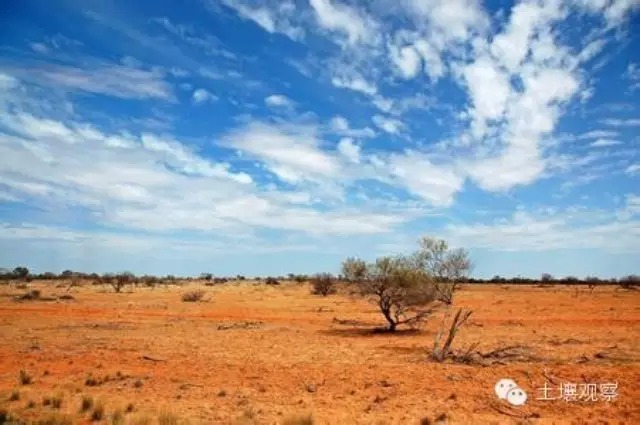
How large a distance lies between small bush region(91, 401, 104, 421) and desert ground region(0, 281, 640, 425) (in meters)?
0.11

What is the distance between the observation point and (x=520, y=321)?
3147cm

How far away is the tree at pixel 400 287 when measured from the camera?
2686 cm

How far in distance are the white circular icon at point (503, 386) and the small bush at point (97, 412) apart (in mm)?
8590

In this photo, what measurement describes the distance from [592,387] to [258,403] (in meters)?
7.69

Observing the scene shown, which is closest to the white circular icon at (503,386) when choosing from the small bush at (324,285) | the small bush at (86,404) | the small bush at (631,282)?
the small bush at (86,404)

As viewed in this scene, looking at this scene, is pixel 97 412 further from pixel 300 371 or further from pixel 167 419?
pixel 300 371

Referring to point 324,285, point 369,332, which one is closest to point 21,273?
point 324,285

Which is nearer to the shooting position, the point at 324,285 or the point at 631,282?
the point at 324,285

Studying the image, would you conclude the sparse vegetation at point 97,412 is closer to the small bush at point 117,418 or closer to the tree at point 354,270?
the small bush at point 117,418

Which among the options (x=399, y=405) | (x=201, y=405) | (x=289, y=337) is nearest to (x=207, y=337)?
(x=289, y=337)

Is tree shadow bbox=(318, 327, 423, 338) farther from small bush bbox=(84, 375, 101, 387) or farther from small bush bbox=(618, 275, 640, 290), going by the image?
small bush bbox=(618, 275, 640, 290)

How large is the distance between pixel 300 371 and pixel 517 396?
6082 millimetres

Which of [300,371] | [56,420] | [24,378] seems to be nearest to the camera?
[56,420]

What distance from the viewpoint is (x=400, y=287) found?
2700cm
